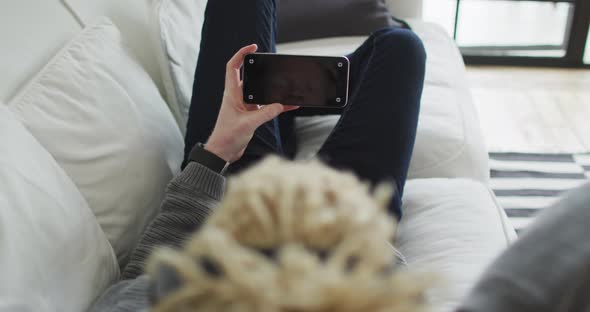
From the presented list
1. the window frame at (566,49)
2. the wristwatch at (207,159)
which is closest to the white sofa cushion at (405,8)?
the window frame at (566,49)

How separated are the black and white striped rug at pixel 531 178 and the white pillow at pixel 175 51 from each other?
1003 millimetres

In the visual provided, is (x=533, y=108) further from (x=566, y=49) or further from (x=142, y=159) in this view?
(x=142, y=159)

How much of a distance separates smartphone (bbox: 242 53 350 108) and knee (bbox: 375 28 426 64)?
0.48 feet

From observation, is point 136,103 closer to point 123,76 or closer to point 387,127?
point 123,76

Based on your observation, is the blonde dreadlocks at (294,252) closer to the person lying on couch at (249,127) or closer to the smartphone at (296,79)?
the person lying on couch at (249,127)

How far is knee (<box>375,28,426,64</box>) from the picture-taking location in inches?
44.4

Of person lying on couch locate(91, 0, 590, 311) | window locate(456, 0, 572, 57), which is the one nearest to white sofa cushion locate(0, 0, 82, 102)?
person lying on couch locate(91, 0, 590, 311)

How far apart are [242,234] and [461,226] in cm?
71

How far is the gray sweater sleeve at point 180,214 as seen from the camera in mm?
869

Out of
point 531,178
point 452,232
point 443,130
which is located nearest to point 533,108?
point 531,178

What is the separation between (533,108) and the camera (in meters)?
2.38

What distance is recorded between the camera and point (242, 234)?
36cm

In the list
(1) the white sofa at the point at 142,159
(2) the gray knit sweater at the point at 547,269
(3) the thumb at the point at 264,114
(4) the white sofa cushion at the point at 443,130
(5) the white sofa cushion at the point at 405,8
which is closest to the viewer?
(2) the gray knit sweater at the point at 547,269

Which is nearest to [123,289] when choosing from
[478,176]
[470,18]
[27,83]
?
[27,83]
